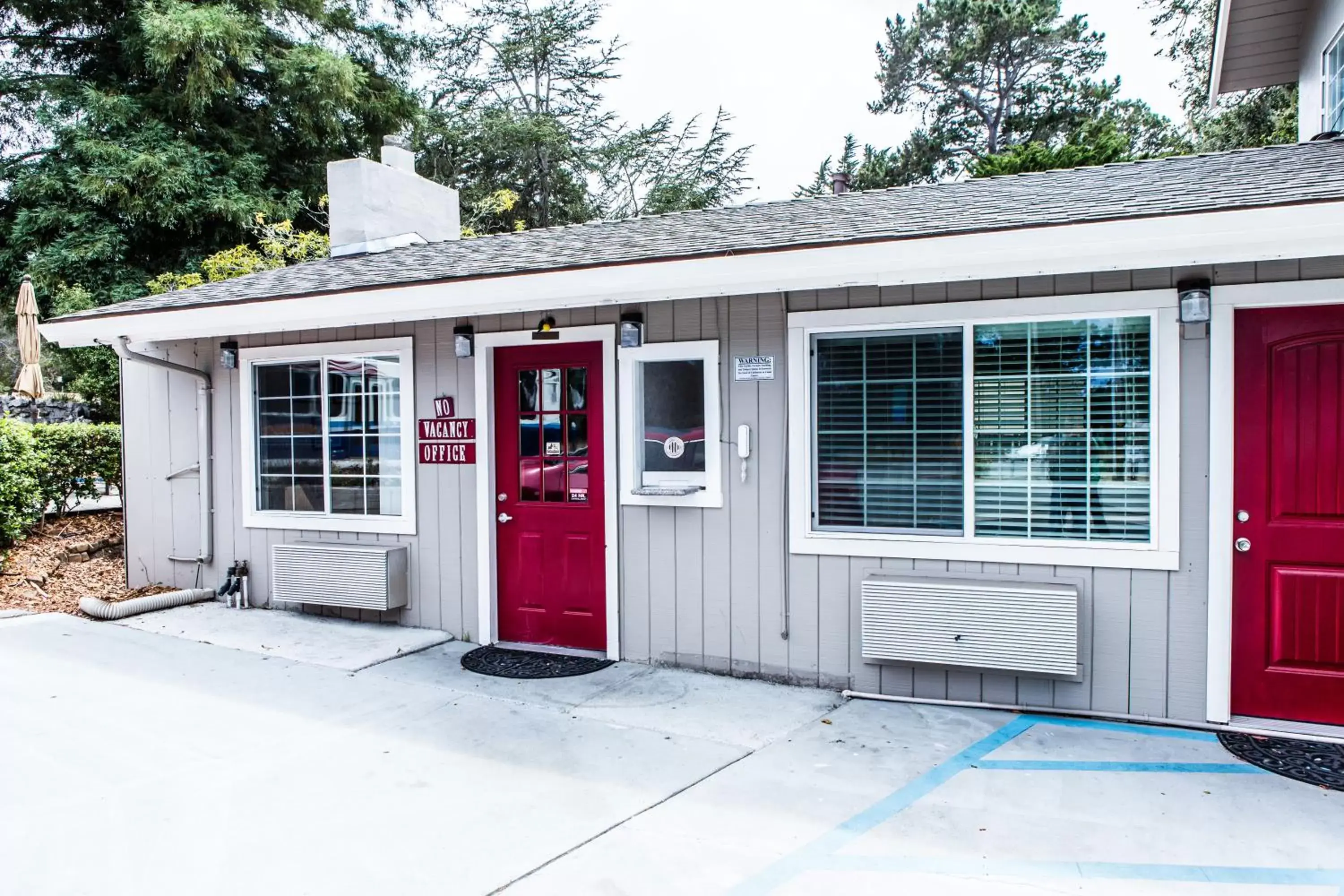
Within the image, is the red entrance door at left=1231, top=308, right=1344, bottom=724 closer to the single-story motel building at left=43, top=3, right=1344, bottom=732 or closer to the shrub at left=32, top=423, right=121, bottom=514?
the single-story motel building at left=43, top=3, right=1344, bottom=732

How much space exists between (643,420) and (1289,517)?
3.39 metres

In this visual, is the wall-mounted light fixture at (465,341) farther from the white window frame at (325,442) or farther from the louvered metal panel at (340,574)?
the louvered metal panel at (340,574)

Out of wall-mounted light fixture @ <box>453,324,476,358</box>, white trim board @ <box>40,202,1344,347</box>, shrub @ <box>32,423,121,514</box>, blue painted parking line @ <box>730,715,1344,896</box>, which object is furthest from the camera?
shrub @ <box>32,423,121,514</box>

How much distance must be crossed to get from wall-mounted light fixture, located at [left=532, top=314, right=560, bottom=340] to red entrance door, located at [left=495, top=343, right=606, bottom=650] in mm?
100

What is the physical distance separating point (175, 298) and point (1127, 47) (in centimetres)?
2036

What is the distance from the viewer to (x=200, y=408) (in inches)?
272

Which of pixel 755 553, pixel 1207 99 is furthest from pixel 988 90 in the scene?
pixel 755 553

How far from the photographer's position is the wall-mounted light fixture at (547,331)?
540 centimetres

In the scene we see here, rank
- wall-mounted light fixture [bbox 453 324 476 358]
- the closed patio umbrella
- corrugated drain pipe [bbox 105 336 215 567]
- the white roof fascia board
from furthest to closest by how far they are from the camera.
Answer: the closed patio umbrella < the white roof fascia board < corrugated drain pipe [bbox 105 336 215 567] < wall-mounted light fixture [bbox 453 324 476 358]

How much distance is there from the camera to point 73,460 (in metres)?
9.01

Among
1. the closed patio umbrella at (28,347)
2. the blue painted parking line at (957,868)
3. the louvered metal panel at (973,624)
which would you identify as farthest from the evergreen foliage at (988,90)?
the blue painted parking line at (957,868)

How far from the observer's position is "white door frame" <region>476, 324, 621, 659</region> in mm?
5336

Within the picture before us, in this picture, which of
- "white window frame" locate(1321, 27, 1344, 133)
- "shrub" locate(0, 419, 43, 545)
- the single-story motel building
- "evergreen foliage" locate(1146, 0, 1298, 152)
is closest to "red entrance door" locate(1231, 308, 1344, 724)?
the single-story motel building

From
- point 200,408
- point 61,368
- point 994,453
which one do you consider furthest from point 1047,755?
point 61,368
